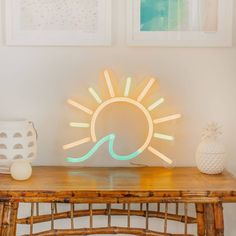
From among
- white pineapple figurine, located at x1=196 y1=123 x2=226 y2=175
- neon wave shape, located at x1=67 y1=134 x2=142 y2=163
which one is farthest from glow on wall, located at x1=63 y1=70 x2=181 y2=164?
white pineapple figurine, located at x1=196 y1=123 x2=226 y2=175

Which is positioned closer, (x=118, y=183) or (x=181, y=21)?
(x=118, y=183)

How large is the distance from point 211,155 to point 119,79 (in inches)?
20.1

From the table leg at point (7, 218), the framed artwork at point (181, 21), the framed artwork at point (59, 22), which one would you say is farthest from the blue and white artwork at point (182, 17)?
the table leg at point (7, 218)

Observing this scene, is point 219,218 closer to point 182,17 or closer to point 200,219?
point 200,219

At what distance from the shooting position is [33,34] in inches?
75.3

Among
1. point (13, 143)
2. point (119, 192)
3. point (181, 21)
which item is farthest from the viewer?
point (181, 21)

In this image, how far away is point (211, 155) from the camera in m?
1.77

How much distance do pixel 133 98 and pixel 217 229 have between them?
0.63 m

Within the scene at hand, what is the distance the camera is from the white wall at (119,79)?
194 centimetres

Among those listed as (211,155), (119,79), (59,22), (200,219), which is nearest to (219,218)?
(200,219)

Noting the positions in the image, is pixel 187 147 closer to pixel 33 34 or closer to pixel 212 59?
pixel 212 59

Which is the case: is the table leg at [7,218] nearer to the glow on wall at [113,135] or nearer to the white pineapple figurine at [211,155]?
the glow on wall at [113,135]

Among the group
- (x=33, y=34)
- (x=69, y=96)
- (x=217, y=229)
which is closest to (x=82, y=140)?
(x=69, y=96)

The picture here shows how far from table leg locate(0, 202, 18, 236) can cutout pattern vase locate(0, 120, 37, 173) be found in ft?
0.66
